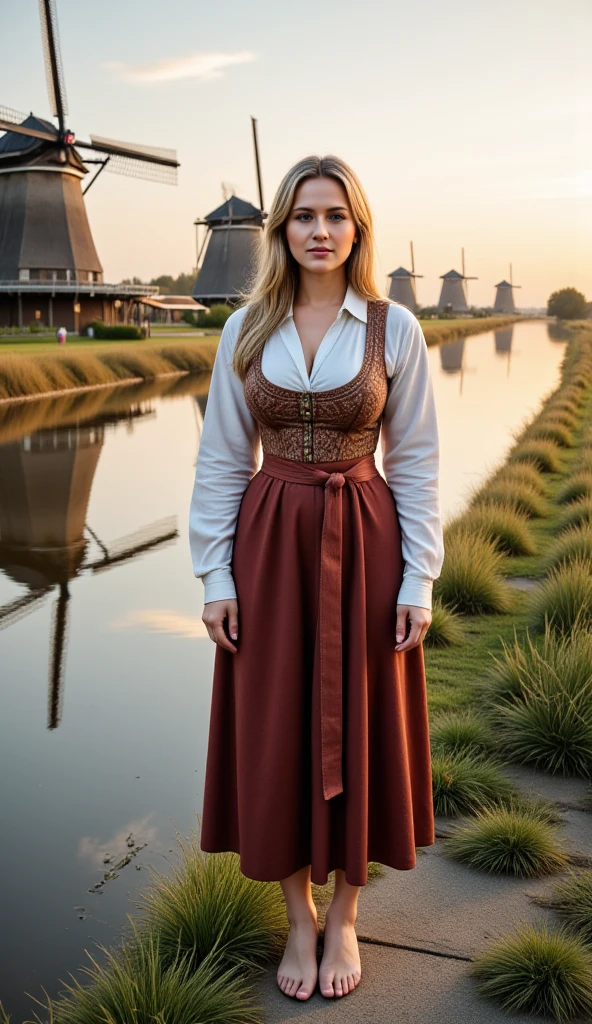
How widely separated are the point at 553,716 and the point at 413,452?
1711 mm

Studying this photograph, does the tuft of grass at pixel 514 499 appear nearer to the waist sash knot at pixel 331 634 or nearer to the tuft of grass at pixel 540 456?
the tuft of grass at pixel 540 456

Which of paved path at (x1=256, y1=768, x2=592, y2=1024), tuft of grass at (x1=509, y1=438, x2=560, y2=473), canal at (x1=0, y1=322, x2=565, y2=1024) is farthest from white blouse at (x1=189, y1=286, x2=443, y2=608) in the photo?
tuft of grass at (x1=509, y1=438, x2=560, y2=473)

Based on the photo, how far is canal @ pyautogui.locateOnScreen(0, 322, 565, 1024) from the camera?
9.82 feet

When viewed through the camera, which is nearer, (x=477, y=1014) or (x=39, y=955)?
(x=477, y=1014)

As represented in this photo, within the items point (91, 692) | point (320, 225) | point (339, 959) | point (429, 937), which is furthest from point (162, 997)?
point (91, 692)

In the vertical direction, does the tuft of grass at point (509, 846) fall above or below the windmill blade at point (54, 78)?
below

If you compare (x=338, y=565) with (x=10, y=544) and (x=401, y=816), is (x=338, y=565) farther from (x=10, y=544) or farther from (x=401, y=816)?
(x=10, y=544)

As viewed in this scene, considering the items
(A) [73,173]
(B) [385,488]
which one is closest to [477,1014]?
(B) [385,488]

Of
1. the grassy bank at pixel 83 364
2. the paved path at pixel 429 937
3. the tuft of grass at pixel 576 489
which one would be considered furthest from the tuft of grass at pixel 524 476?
the grassy bank at pixel 83 364

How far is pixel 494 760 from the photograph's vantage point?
11.5ft

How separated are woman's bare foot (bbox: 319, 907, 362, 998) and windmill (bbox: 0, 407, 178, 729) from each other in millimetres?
2343

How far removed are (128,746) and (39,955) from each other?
1414 millimetres

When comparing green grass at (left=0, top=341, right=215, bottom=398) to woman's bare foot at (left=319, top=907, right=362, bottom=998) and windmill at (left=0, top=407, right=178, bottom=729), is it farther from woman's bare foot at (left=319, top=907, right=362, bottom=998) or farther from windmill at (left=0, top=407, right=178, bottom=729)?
woman's bare foot at (left=319, top=907, right=362, bottom=998)

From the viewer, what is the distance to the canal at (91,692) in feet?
9.82
